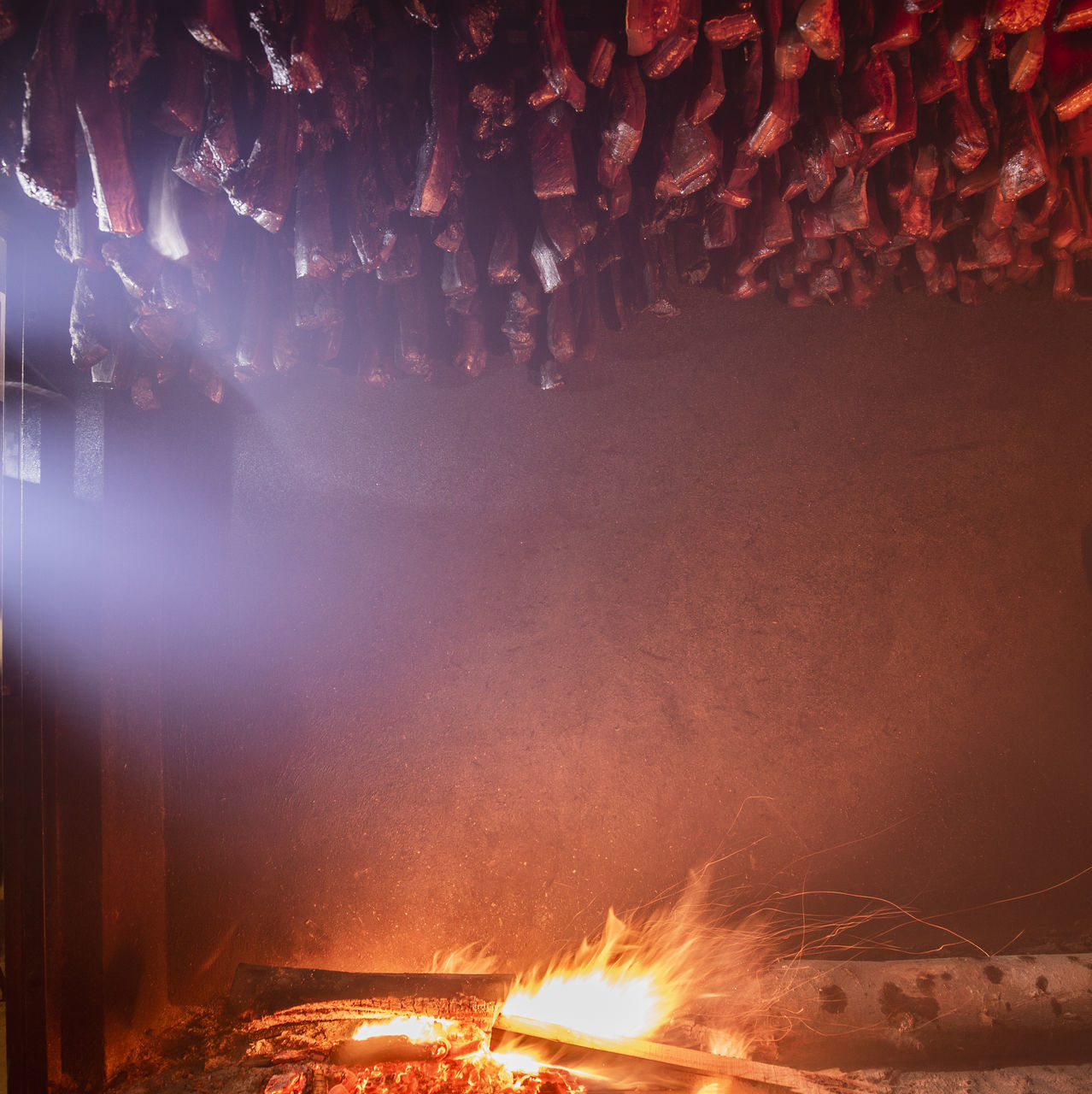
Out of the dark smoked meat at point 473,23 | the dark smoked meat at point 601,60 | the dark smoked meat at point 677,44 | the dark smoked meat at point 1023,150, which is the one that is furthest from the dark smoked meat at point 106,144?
the dark smoked meat at point 1023,150

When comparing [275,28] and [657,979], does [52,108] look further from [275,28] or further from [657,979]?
[657,979]

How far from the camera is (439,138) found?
1.61 meters

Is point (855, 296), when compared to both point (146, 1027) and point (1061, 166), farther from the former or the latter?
point (146, 1027)

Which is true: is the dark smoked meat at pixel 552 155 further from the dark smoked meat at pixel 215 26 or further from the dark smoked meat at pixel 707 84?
the dark smoked meat at pixel 215 26

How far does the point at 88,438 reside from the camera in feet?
9.32

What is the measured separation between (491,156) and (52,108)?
1.00 meters

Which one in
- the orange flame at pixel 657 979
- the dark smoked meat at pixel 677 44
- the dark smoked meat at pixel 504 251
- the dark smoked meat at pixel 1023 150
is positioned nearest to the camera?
the dark smoked meat at pixel 677 44

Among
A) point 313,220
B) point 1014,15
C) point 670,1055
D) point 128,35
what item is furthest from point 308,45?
point 670,1055

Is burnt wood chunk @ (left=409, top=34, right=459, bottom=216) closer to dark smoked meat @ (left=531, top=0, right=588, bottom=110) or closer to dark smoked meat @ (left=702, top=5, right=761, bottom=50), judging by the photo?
dark smoked meat @ (left=531, top=0, right=588, bottom=110)

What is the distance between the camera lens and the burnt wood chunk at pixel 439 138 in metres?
1.58

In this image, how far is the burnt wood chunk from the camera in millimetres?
1581

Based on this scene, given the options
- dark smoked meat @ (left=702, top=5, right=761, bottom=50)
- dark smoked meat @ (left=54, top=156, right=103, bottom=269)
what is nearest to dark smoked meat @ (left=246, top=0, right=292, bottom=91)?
dark smoked meat @ (left=54, top=156, right=103, bottom=269)

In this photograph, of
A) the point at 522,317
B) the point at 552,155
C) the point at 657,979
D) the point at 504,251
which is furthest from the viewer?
the point at 657,979

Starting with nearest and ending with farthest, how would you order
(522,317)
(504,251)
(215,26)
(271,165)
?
(215,26) < (271,165) < (504,251) < (522,317)
